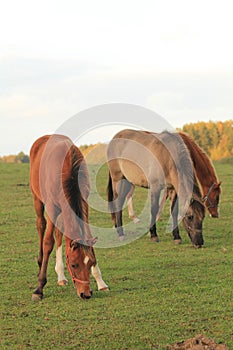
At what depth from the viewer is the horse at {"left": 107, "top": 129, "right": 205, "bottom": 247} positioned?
9992 mm

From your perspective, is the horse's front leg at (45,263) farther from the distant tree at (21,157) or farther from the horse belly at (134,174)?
the distant tree at (21,157)

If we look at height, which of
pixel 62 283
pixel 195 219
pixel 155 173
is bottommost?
pixel 62 283

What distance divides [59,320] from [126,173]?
6.37m

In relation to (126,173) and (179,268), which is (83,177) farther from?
(126,173)

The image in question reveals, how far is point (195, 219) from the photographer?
9.99 metres

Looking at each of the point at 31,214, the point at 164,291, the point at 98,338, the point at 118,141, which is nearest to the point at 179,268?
the point at 164,291

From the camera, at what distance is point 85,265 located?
6309mm

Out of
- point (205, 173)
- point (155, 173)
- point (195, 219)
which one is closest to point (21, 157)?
point (155, 173)

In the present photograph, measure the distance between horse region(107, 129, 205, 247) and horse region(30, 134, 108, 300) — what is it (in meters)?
2.93

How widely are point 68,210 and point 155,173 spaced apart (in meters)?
4.76

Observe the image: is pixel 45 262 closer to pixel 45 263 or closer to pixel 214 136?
pixel 45 263

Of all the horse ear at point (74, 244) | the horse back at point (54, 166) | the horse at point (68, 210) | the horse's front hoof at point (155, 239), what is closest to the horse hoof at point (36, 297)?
the horse at point (68, 210)

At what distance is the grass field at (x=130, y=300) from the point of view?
5488mm

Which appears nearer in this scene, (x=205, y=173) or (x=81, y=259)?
(x=81, y=259)
